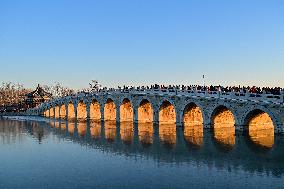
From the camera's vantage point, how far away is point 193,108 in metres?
41.5

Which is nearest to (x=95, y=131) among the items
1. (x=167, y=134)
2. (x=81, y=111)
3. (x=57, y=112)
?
(x=167, y=134)

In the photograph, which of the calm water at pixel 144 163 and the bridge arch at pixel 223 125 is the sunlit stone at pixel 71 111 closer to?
the calm water at pixel 144 163

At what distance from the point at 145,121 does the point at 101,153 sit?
2430 cm

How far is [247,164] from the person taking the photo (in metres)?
21.0

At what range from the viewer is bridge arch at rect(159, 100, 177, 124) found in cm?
4422

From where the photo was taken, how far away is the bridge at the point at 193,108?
98.3ft

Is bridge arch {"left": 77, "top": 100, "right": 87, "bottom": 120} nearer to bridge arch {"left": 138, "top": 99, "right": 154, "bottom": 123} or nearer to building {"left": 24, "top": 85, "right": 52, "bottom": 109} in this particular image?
bridge arch {"left": 138, "top": 99, "right": 154, "bottom": 123}

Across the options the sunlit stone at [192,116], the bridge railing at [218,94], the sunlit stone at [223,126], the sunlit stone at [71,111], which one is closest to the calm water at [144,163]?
the sunlit stone at [223,126]

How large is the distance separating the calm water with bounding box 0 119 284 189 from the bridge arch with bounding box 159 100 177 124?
34.3 feet

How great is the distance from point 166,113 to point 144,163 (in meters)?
23.8

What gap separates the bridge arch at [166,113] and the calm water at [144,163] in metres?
10.5

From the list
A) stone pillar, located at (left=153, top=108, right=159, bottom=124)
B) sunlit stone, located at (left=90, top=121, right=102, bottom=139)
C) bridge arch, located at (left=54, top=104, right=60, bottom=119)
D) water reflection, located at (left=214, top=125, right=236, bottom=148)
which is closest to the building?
bridge arch, located at (left=54, top=104, right=60, bottom=119)

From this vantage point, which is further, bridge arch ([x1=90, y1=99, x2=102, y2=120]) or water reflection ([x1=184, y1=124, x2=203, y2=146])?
bridge arch ([x1=90, y1=99, x2=102, y2=120])

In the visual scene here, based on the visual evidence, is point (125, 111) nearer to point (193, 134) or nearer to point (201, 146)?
point (193, 134)
